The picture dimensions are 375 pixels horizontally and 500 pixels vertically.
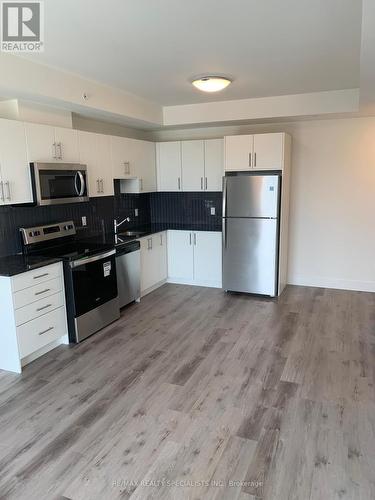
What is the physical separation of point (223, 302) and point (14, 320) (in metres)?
2.64

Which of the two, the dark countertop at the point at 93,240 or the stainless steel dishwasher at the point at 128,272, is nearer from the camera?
the dark countertop at the point at 93,240

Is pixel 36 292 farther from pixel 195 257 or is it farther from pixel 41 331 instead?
pixel 195 257

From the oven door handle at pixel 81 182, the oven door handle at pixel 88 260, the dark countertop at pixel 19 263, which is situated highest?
the oven door handle at pixel 81 182

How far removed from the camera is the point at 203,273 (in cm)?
552

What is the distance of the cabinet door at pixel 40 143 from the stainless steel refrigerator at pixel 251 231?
2.19 m

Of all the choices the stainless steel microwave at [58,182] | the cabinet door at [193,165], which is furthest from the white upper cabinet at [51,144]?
the cabinet door at [193,165]

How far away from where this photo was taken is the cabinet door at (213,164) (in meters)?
5.27

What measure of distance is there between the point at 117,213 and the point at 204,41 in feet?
9.84

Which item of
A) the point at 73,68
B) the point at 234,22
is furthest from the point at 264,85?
the point at 73,68

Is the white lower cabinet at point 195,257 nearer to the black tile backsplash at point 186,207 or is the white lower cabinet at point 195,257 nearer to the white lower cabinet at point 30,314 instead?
the black tile backsplash at point 186,207

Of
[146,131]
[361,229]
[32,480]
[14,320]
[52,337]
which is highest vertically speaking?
[146,131]

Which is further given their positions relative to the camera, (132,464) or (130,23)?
(130,23)

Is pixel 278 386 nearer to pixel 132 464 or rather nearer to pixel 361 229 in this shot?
pixel 132 464

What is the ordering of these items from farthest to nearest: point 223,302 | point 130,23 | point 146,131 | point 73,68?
point 146,131
point 223,302
point 73,68
point 130,23
